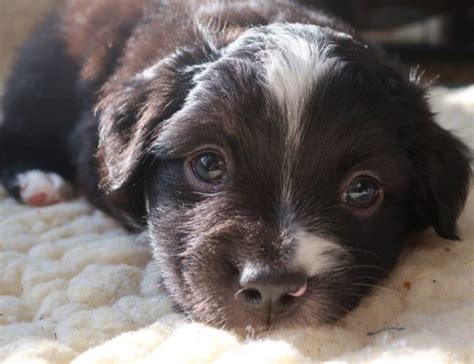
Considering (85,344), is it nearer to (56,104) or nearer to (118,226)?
(118,226)

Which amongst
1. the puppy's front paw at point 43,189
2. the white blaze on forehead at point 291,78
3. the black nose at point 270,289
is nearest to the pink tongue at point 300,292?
the black nose at point 270,289

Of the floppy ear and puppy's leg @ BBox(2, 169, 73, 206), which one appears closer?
the floppy ear

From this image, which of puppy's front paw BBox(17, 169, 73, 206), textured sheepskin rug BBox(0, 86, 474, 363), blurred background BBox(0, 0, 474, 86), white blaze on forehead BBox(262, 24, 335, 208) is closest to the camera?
textured sheepskin rug BBox(0, 86, 474, 363)

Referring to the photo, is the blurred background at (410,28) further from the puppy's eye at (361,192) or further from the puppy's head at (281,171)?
the puppy's eye at (361,192)

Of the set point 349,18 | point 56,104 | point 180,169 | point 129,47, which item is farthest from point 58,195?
point 349,18

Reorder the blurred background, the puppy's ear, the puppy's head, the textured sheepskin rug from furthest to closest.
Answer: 1. the blurred background
2. the puppy's ear
3. the puppy's head
4. the textured sheepskin rug

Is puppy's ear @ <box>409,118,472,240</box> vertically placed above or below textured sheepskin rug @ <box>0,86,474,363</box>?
Result: above

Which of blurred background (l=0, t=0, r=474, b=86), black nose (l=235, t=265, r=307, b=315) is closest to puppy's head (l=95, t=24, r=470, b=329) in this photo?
black nose (l=235, t=265, r=307, b=315)

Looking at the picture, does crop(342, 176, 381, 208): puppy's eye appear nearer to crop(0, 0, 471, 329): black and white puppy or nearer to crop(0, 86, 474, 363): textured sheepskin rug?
crop(0, 0, 471, 329): black and white puppy
